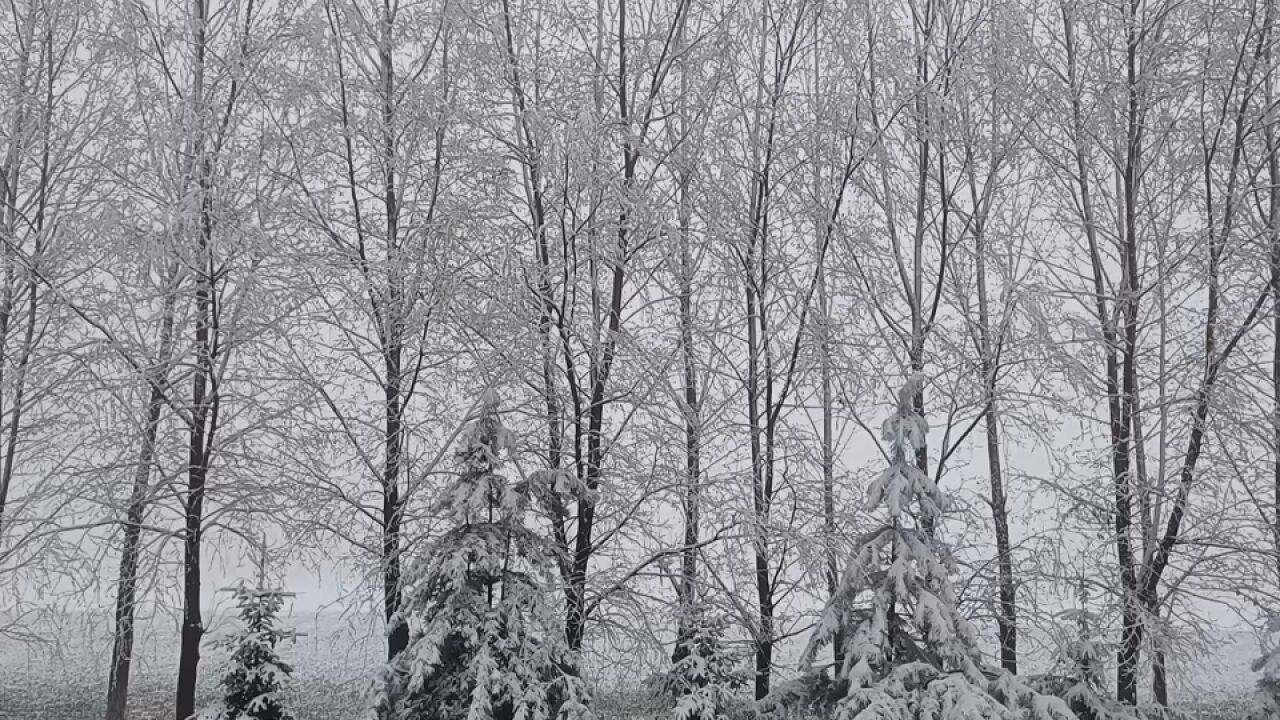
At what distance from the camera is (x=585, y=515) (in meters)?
10.6

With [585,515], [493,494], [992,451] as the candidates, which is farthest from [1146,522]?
[493,494]

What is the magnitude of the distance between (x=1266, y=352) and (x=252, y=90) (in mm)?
13578

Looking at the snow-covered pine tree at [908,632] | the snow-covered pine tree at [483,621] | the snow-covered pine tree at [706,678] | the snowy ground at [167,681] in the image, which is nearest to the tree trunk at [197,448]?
the snowy ground at [167,681]

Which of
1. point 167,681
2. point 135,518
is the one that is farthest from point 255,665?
point 167,681

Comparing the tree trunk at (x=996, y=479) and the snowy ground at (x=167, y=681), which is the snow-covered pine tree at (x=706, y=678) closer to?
the snowy ground at (x=167, y=681)

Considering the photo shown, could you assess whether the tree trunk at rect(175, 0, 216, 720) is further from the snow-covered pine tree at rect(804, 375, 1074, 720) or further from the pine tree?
the pine tree

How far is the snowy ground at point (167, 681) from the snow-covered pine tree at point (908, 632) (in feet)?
11.2

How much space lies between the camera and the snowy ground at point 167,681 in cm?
1130

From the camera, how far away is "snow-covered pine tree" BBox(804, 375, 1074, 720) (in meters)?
7.89

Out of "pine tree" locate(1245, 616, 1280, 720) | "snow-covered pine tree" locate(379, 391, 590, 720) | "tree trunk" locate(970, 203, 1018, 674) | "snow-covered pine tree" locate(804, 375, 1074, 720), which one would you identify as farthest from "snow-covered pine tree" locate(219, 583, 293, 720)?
"pine tree" locate(1245, 616, 1280, 720)

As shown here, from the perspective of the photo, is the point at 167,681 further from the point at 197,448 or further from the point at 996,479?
the point at 996,479

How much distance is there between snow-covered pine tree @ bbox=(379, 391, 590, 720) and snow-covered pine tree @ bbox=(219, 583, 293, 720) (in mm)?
1284

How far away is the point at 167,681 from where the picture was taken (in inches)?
607

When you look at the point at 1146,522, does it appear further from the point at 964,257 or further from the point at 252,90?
the point at 252,90
